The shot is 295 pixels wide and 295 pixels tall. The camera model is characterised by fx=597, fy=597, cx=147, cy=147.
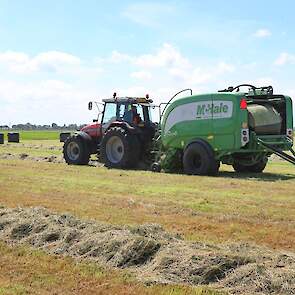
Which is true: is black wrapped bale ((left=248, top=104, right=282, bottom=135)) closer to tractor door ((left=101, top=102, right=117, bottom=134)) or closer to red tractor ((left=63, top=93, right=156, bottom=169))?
red tractor ((left=63, top=93, right=156, bottom=169))

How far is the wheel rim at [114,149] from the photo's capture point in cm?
1866

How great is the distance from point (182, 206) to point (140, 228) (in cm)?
281

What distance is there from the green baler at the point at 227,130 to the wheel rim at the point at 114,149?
5.72 feet

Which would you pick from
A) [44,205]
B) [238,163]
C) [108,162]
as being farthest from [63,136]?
[44,205]

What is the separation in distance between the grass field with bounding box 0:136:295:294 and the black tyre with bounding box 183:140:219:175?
412 mm

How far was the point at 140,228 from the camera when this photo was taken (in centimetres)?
747

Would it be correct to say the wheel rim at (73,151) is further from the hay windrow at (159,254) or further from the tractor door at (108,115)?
the hay windrow at (159,254)

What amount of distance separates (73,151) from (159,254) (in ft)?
47.1

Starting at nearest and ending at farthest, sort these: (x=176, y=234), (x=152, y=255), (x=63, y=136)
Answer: (x=152, y=255), (x=176, y=234), (x=63, y=136)

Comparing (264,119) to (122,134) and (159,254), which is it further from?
(159,254)

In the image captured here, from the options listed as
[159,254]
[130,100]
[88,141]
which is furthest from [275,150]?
[159,254]

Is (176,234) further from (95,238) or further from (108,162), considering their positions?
(108,162)

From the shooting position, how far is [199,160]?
16.3 meters

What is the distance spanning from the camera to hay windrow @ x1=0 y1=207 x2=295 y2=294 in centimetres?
564
